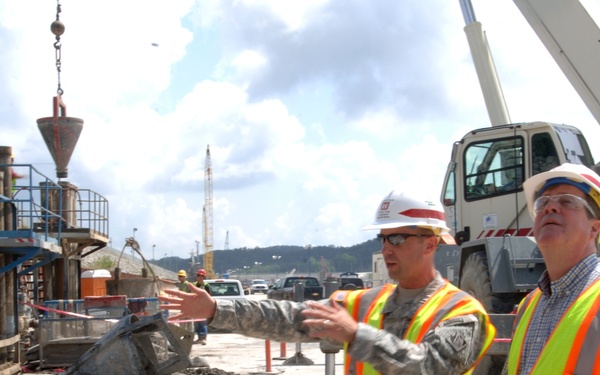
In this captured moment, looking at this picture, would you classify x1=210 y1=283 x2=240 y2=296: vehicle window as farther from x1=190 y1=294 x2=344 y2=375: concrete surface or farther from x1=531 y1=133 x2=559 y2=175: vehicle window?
x1=531 y1=133 x2=559 y2=175: vehicle window

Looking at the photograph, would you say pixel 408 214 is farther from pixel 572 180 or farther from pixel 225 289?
pixel 225 289

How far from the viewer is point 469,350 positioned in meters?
3.47

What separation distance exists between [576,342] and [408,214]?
3.58ft

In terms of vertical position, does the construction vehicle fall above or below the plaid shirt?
above

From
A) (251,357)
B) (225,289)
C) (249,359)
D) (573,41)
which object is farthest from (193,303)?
(225,289)

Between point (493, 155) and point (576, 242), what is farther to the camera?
point (493, 155)

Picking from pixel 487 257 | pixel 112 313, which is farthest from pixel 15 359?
pixel 487 257

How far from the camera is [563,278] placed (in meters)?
3.30

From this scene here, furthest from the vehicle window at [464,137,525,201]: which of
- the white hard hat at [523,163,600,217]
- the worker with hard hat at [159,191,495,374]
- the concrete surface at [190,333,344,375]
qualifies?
the white hard hat at [523,163,600,217]

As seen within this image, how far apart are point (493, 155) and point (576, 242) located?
9486 millimetres

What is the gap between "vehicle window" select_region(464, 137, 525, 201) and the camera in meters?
12.3

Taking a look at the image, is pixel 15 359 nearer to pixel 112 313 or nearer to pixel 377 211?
pixel 112 313

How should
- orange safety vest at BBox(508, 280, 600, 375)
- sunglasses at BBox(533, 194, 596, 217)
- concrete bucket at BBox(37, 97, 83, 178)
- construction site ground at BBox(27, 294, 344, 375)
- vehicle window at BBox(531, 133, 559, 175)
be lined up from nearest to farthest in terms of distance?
orange safety vest at BBox(508, 280, 600, 375)
sunglasses at BBox(533, 194, 596, 217)
vehicle window at BBox(531, 133, 559, 175)
construction site ground at BBox(27, 294, 344, 375)
concrete bucket at BBox(37, 97, 83, 178)

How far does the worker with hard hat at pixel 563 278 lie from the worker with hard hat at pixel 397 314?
0.83 ft
